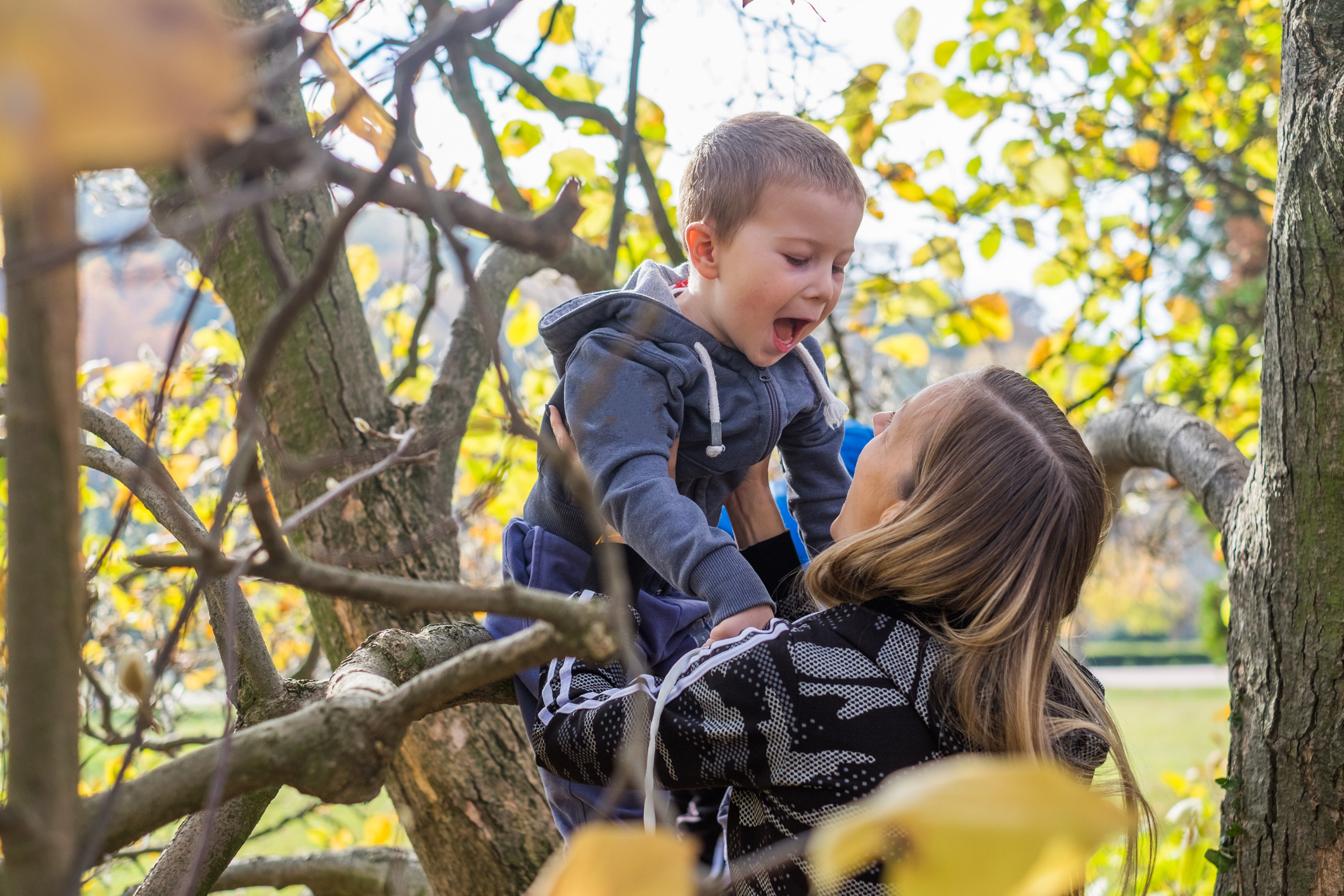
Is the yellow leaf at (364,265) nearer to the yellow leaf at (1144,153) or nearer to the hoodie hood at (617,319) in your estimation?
the hoodie hood at (617,319)

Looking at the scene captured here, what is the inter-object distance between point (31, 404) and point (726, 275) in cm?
124

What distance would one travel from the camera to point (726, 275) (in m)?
1.57

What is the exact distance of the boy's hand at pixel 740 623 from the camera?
1319 millimetres

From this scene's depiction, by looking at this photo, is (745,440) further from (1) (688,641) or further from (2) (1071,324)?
(2) (1071,324)

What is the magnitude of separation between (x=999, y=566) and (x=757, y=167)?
0.72 m

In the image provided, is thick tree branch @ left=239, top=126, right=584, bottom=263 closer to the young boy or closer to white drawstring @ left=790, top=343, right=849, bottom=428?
the young boy

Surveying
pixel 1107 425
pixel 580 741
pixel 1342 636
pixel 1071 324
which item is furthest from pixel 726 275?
pixel 1071 324

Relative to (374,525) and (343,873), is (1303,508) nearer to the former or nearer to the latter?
(374,525)

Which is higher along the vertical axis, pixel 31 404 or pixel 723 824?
pixel 31 404

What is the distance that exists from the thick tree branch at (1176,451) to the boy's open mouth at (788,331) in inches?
29.9

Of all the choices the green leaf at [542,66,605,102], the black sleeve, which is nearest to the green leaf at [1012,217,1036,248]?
the green leaf at [542,66,605,102]

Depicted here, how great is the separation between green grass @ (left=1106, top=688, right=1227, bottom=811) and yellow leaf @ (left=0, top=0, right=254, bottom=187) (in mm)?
9286

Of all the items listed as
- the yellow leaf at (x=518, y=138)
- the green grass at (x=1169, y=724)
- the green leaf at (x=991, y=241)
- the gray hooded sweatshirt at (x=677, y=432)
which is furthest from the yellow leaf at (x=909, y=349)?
the green grass at (x=1169, y=724)

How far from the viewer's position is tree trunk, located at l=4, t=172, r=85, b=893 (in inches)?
16.1
